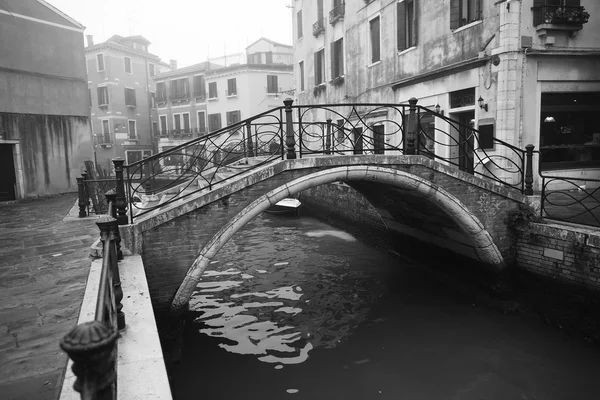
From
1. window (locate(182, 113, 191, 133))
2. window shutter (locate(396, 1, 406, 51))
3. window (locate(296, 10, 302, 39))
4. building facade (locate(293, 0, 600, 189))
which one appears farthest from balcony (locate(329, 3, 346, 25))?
window (locate(182, 113, 191, 133))

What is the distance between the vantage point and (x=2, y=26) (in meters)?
13.3

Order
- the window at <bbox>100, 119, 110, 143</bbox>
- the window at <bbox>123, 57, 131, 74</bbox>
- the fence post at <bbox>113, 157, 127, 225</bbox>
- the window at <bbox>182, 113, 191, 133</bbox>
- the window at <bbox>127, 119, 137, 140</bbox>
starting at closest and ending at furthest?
the fence post at <bbox>113, 157, 127, 225</bbox>, the window at <bbox>100, 119, 110, 143</bbox>, the window at <bbox>123, 57, 131, 74</bbox>, the window at <bbox>182, 113, 191, 133</bbox>, the window at <bbox>127, 119, 137, 140</bbox>

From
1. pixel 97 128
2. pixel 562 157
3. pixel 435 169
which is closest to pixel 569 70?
pixel 562 157

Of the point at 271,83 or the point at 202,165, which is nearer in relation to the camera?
the point at 202,165

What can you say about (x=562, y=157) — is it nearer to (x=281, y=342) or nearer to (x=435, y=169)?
(x=435, y=169)

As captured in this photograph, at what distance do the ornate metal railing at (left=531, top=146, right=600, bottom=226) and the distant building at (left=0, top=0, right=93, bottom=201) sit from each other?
14318mm

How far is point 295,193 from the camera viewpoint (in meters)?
6.80

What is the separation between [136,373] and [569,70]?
388 inches

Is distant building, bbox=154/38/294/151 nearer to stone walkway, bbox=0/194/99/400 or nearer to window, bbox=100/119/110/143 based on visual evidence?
window, bbox=100/119/110/143

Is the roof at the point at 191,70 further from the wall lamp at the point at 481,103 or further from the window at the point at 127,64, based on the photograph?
the wall lamp at the point at 481,103

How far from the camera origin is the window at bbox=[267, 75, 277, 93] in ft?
98.6

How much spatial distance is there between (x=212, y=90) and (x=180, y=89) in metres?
3.42

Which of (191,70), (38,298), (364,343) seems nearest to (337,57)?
(364,343)

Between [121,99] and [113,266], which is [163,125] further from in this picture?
[113,266]
